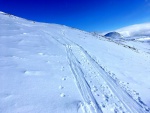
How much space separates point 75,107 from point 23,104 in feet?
7.84

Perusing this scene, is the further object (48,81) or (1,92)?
(48,81)

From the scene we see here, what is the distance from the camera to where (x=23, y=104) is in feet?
24.1

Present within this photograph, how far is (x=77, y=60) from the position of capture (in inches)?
591

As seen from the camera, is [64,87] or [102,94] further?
[64,87]

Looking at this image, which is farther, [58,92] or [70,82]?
[70,82]

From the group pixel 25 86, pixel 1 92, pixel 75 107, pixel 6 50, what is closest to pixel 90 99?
pixel 75 107

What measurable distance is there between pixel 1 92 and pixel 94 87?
203 inches

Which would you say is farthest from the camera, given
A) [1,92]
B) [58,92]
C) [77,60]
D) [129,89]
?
[77,60]

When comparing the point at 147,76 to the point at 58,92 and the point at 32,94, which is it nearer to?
the point at 58,92

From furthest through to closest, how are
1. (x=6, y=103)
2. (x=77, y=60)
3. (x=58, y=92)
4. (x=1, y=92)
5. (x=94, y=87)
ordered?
(x=77, y=60) < (x=94, y=87) < (x=58, y=92) < (x=1, y=92) < (x=6, y=103)

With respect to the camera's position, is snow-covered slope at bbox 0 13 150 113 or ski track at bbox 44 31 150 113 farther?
ski track at bbox 44 31 150 113

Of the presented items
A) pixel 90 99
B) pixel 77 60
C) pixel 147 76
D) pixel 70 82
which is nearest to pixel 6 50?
pixel 77 60

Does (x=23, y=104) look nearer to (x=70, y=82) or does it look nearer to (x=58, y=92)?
(x=58, y=92)

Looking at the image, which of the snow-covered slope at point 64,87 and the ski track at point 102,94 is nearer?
the snow-covered slope at point 64,87
